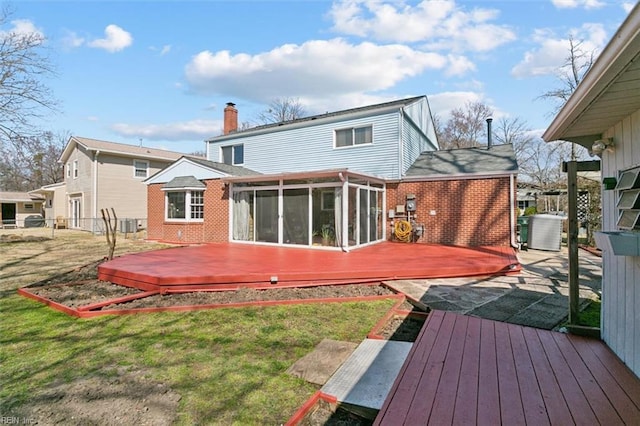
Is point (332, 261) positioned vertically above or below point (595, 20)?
below

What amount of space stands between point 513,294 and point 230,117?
53.7ft

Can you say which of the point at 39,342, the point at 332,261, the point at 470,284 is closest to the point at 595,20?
the point at 470,284

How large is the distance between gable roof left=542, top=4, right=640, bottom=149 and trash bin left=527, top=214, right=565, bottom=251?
8.80m

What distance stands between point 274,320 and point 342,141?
9.63m

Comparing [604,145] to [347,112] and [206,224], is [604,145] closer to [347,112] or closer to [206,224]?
[347,112]

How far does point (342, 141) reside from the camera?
42.8 feet

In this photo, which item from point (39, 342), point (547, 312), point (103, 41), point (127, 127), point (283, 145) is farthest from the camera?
point (127, 127)

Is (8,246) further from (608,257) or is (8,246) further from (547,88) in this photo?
(547,88)

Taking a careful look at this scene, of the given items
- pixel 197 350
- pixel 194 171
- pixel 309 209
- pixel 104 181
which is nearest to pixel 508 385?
pixel 197 350

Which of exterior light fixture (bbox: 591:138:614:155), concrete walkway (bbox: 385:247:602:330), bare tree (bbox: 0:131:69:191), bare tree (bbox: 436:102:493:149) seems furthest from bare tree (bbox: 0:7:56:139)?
bare tree (bbox: 436:102:493:149)

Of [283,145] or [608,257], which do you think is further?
[283,145]

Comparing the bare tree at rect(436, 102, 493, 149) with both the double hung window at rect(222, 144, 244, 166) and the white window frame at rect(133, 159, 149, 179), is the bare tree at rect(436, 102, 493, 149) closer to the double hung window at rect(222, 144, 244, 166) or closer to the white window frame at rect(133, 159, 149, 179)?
the double hung window at rect(222, 144, 244, 166)

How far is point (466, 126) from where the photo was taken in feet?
93.8

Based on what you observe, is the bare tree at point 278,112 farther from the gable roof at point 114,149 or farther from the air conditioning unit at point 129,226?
the air conditioning unit at point 129,226
